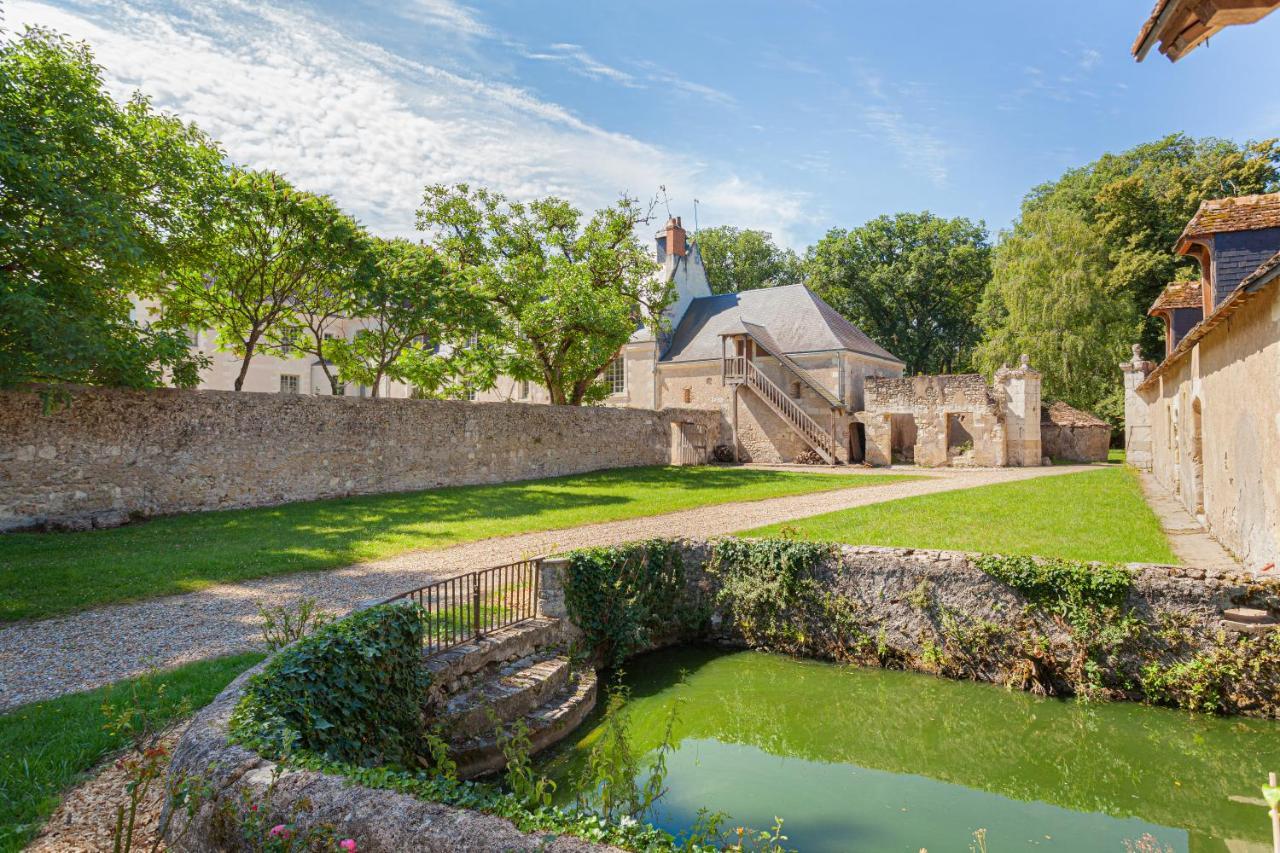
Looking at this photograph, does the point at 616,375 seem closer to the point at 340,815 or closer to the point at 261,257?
the point at 261,257

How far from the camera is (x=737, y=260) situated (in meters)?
50.0

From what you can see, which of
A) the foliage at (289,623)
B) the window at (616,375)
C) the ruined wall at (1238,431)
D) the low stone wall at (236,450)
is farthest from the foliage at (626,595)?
the window at (616,375)

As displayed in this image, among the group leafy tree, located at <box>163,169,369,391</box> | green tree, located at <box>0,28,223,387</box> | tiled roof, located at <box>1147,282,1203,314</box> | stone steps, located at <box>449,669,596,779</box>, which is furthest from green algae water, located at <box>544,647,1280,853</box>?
leafy tree, located at <box>163,169,369,391</box>

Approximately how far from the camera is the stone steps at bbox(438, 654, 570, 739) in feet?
21.7

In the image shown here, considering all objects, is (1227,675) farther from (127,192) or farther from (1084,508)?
(127,192)

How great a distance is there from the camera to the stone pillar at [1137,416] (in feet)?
80.6

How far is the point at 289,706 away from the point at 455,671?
7.95 feet

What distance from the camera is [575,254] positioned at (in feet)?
84.0

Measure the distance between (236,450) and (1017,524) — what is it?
50.7 feet

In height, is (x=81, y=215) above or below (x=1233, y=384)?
above

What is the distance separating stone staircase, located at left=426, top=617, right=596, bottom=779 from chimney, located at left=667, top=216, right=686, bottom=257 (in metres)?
27.8

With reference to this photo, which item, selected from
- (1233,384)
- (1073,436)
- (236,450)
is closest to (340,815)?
(1233,384)

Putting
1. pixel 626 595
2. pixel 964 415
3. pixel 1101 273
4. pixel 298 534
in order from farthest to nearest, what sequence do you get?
pixel 1101 273 → pixel 964 415 → pixel 298 534 → pixel 626 595

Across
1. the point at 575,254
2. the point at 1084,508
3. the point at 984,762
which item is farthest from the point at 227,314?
the point at 1084,508
